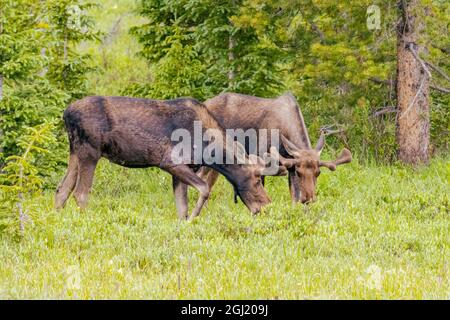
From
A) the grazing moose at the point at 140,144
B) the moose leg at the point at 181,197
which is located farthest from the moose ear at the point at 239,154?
the moose leg at the point at 181,197

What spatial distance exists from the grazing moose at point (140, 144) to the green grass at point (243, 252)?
1.47 feet

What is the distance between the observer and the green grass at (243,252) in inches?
309

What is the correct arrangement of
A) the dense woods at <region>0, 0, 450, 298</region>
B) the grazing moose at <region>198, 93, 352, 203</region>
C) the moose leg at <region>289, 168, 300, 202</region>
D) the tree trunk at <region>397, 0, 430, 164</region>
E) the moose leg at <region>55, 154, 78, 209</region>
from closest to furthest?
the grazing moose at <region>198, 93, 352, 203</region> < the moose leg at <region>55, 154, 78, 209</region> < the moose leg at <region>289, 168, 300, 202</region> < the dense woods at <region>0, 0, 450, 298</region> < the tree trunk at <region>397, 0, 430, 164</region>

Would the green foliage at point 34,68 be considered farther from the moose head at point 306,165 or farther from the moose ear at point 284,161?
the moose head at point 306,165

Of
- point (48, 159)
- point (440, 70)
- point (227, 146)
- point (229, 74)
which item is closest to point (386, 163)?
point (440, 70)

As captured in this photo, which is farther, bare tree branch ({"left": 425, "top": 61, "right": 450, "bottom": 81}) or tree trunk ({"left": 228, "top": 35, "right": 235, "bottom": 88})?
tree trunk ({"left": 228, "top": 35, "right": 235, "bottom": 88})

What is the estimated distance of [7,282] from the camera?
813 centimetres

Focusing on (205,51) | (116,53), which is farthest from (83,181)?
(116,53)

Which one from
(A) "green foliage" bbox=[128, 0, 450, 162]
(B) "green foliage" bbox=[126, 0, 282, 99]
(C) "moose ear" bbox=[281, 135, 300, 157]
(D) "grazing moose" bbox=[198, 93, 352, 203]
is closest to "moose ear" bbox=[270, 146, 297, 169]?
(D) "grazing moose" bbox=[198, 93, 352, 203]

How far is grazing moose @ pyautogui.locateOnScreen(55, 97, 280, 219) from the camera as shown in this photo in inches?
519

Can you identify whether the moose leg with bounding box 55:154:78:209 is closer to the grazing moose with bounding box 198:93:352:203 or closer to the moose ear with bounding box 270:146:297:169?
the grazing moose with bounding box 198:93:352:203

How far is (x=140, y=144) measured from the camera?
1343 cm

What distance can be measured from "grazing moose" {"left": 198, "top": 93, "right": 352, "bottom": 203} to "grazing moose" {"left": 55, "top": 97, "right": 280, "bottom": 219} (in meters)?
0.61

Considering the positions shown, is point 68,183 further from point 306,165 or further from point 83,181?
point 306,165
